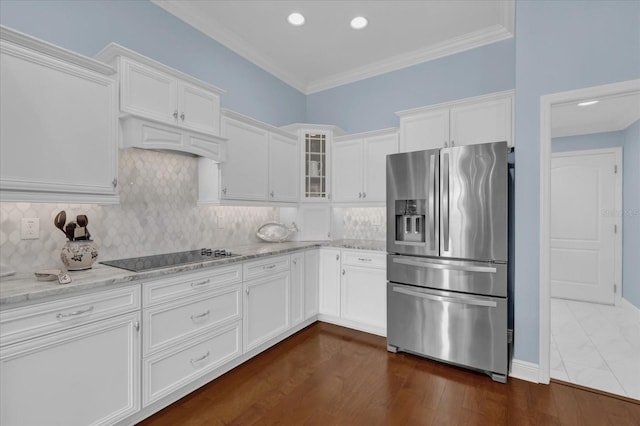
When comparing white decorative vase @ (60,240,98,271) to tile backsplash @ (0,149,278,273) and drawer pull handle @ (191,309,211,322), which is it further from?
drawer pull handle @ (191,309,211,322)

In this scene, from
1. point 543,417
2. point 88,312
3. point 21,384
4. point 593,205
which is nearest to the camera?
point 21,384

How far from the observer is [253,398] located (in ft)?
7.05

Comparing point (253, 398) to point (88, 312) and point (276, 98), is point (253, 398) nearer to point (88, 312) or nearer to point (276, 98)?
point (88, 312)

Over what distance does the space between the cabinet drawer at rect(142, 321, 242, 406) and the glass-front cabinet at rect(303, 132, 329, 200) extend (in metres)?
1.89

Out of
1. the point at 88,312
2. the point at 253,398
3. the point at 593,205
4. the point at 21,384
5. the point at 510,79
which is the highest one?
the point at 510,79

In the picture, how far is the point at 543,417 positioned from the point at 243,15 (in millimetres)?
4157

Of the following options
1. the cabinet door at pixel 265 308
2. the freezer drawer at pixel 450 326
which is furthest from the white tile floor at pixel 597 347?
the cabinet door at pixel 265 308

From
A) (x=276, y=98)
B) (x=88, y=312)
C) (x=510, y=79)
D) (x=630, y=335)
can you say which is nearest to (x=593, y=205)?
(x=630, y=335)

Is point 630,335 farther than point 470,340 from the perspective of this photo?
Yes

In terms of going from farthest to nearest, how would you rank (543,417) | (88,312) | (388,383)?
(388,383) < (543,417) < (88,312)

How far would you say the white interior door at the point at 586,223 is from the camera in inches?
138

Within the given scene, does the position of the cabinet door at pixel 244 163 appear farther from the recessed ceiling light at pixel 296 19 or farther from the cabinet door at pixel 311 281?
Result: the recessed ceiling light at pixel 296 19

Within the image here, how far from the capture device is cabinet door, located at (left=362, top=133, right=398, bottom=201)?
138 inches

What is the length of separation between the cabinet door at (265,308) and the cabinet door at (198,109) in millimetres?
1408
